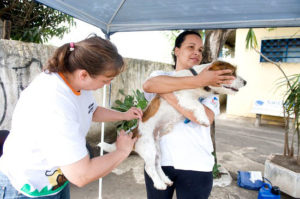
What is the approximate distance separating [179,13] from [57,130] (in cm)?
201

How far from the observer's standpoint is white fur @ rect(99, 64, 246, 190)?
67.0 inches

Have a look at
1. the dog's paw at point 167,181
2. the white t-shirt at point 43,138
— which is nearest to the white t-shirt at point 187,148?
the dog's paw at point 167,181

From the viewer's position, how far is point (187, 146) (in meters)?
1.63

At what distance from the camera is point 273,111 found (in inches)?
326

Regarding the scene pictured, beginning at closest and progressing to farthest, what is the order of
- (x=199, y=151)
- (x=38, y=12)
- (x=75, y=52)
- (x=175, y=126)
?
(x=75, y=52) → (x=199, y=151) → (x=175, y=126) → (x=38, y=12)

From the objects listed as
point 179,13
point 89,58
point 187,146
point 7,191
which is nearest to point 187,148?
point 187,146

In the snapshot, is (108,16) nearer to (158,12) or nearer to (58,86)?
(158,12)

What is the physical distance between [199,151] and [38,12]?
319 inches

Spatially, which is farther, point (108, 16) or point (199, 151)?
point (108, 16)

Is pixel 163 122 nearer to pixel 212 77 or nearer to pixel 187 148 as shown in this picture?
pixel 187 148

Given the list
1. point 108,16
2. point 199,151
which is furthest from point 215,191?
point 108,16

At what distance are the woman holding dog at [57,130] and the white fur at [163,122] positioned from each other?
511 millimetres

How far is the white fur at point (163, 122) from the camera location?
67.0 inches

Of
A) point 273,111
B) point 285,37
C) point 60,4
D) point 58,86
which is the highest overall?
point 285,37
